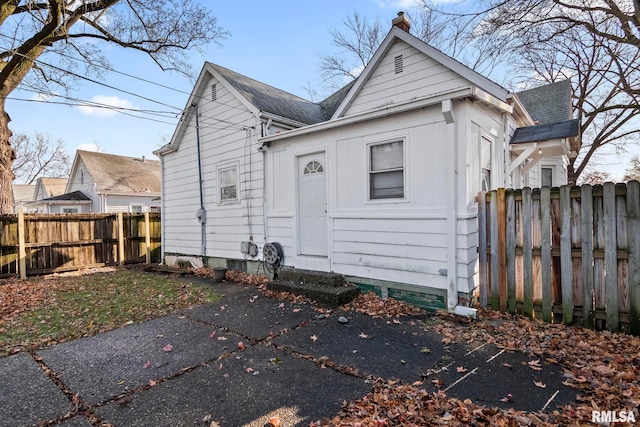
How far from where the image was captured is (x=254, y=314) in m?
5.10

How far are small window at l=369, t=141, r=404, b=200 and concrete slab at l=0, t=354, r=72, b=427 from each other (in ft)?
15.9

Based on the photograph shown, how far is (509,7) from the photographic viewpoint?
8.07 m

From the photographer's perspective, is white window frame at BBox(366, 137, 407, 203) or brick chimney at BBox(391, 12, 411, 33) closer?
white window frame at BBox(366, 137, 407, 203)

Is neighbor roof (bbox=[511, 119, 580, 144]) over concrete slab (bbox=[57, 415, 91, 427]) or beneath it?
over

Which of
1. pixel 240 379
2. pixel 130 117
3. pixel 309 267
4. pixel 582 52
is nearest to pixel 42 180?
pixel 130 117

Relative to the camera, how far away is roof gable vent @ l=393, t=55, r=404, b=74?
325 inches

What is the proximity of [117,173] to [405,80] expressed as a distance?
21901mm

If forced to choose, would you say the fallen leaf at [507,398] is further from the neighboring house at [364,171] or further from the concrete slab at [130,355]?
the concrete slab at [130,355]

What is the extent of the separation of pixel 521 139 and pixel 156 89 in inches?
355

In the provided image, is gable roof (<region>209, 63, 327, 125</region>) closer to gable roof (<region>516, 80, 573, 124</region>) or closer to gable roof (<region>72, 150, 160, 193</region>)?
gable roof (<region>516, 80, 573, 124</region>)

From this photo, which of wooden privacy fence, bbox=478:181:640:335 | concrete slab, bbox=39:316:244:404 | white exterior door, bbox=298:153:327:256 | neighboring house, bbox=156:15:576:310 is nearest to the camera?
concrete slab, bbox=39:316:244:404

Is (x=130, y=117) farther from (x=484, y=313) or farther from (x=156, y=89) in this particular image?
(x=484, y=313)

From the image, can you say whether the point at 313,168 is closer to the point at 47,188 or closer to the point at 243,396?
the point at 243,396
